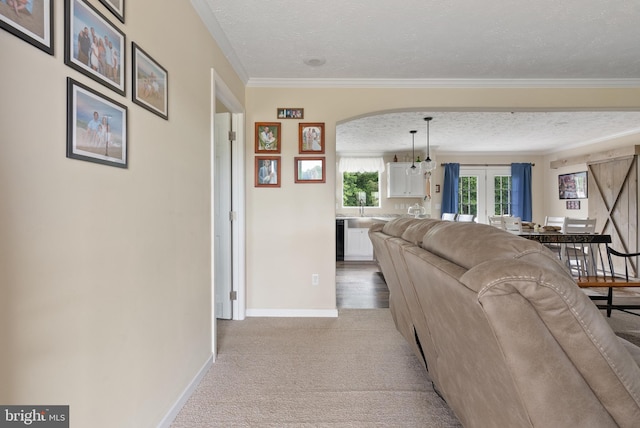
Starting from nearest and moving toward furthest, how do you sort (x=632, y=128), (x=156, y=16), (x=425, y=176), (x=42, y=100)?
(x=42, y=100), (x=156, y=16), (x=632, y=128), (x=425, y=176)

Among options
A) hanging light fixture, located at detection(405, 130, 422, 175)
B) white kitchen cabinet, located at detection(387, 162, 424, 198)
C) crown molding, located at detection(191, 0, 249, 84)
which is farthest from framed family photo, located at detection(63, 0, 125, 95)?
white kitchen cabinet, located at detection(387, 162, 424, 198)

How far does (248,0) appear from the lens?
1.93 m

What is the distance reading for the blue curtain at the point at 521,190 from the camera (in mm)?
6848

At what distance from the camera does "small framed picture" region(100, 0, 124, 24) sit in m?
1.12

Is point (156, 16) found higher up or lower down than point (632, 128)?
lower down

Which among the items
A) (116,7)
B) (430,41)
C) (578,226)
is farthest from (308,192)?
(578,226)

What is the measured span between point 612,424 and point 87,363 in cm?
159

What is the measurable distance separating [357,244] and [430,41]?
4580 mm

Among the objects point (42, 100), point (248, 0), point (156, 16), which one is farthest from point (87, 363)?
point (248, 0)

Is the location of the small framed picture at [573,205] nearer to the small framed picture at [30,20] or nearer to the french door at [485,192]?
the french door at [485,192]

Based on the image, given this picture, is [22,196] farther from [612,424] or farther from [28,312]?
[612,424]

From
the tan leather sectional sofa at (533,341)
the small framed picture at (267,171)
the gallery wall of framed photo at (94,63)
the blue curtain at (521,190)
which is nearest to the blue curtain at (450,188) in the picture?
the blue curtain at (521,190)

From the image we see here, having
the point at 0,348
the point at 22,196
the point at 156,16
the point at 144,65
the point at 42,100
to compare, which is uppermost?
the point at 156,16

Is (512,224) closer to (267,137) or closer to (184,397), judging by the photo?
(267,137)
